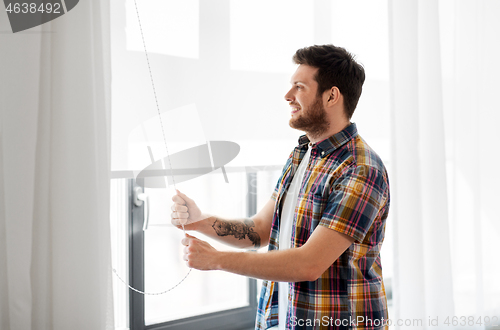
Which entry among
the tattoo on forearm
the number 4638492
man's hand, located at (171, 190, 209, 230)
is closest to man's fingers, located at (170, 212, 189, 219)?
man's hand, located at (171, 190, 209, 230)

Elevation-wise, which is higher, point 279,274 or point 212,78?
point 212,78

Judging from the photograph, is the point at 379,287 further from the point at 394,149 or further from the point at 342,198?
the point at 394,149

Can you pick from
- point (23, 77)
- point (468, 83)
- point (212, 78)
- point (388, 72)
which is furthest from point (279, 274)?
point (468, 83)

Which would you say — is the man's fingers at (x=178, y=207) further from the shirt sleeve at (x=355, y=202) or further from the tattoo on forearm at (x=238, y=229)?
the shirt sleeve at (x=355, y=202)

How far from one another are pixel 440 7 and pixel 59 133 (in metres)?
1.49

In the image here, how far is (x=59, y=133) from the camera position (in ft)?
3.42

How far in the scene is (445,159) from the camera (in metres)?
1.62

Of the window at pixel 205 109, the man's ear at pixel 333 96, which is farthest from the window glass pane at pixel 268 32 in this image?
the man's ear at pixel 333 96

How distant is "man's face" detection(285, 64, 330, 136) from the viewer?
3.55 ft

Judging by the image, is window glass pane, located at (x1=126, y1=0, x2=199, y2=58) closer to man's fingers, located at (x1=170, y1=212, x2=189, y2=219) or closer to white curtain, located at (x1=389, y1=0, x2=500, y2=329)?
man's fingers, located at (x1=170, y1=212, x2=189, y2=219)

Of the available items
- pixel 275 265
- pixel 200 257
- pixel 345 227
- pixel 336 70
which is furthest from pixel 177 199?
pixel 336 70

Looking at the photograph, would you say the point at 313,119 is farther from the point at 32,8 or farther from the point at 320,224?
the point at 32,8

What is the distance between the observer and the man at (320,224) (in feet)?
3.14

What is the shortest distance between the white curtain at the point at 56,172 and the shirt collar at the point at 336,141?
22.0 inches
